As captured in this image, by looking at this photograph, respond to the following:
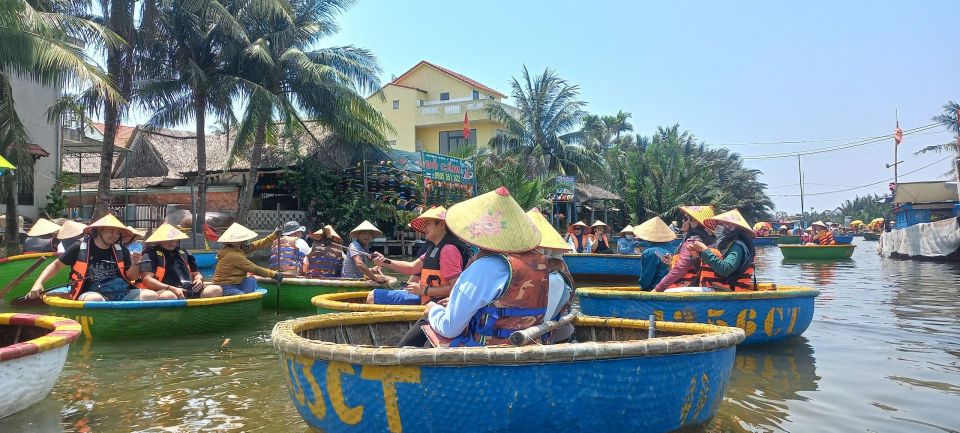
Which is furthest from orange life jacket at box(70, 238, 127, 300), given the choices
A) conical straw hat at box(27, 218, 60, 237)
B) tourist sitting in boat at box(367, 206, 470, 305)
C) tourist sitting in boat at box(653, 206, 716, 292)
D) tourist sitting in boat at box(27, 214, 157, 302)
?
tourist sitting in boat at box(653, 206, 716, 292)

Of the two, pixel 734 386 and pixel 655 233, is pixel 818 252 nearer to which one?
pixel 655 233

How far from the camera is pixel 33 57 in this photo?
12.8m

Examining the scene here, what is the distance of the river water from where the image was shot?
5.23 meters

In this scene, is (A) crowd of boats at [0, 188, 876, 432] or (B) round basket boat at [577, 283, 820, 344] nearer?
(A) crowd of boats at [0, 188, 876, 432]

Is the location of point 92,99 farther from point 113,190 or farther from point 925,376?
point 925,376

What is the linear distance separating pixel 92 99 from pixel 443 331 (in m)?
17.0

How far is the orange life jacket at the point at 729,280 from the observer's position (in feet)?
25.0

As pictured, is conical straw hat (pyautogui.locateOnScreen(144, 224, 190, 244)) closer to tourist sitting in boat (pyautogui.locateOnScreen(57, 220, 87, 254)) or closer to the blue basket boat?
tourist sitting in boat (pyautogui.locateOnScreen(57, 220, 87, 254))

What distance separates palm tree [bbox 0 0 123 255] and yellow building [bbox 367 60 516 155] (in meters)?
21.4

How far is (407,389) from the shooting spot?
3.76 meters

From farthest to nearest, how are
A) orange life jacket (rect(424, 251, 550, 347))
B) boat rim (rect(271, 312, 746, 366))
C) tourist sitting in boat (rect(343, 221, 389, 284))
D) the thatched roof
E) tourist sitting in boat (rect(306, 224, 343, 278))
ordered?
the thatched roof, tourist sitting in boat (rect(306, 224, 343, 278)), tourist sitting in boat (rect(343, 221, 389, 284)), orange life jacket (rect(424, 251, 550, 347)), boat rim (rect(271, 312, 746, 366))

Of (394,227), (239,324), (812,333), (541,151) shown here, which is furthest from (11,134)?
(541,151)

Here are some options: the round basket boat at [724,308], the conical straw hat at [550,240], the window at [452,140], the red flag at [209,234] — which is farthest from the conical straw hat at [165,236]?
the window at [452,140]

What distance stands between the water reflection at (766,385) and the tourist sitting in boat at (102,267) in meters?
6.25
